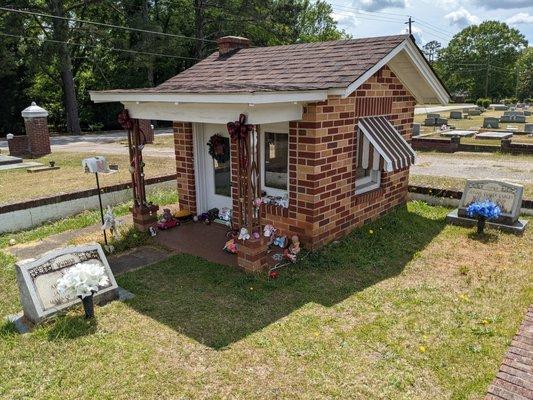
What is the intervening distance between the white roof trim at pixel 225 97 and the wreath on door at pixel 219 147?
5.14 ft

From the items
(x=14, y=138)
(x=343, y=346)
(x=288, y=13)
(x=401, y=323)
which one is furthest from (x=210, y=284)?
(x=288, y=13)

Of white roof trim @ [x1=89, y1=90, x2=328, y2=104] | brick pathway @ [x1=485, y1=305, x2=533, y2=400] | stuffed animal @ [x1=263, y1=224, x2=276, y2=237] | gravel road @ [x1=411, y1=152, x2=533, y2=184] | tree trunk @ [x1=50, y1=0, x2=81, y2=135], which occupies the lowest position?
brick pathway @ [x1=485, y1=305, x2=533, y2=400]

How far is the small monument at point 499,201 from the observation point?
300 inches

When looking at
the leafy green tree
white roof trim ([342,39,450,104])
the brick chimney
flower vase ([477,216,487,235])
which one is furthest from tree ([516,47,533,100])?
flower vase ([477,216,487,235])

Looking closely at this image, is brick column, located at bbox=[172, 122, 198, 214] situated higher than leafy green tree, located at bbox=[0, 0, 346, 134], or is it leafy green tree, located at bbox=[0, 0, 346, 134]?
leafy green tree, located at bbox=[0, 0, 346, 134]

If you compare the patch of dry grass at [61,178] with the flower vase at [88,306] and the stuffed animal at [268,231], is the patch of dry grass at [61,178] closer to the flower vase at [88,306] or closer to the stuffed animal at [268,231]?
the stuffed animal at [268,231]

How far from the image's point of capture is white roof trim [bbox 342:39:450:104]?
20.3 feet

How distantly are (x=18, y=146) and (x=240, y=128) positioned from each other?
16.4 m

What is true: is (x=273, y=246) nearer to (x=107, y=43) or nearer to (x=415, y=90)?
(x=415, y=90)

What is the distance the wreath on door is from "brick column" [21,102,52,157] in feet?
43.7

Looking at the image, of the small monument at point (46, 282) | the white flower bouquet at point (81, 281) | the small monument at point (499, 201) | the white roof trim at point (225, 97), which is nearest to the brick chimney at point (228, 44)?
the white roof trim at point (225, 97)

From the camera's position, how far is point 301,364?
13.2 feet

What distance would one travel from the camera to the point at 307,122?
6.23 metres

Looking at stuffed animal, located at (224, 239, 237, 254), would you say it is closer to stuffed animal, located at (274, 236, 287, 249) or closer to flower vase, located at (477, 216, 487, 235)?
stuffed animal, located at (274, 236, 287, 249)
